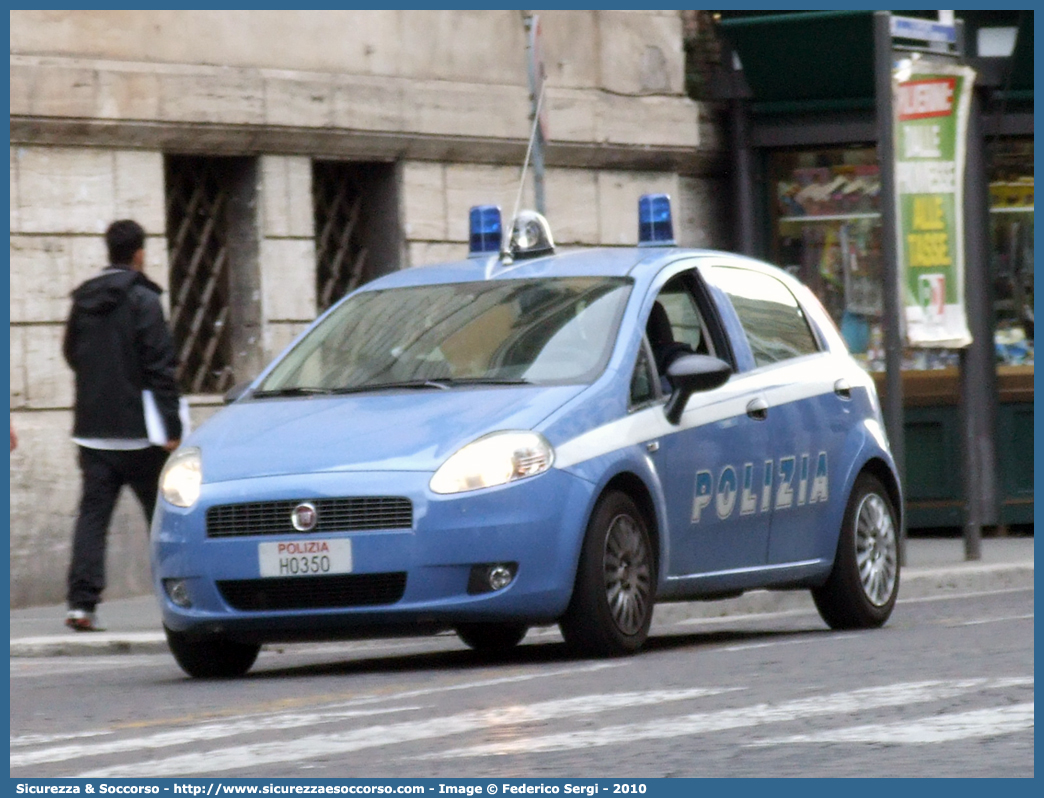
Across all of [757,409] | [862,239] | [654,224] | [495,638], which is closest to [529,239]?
[654,224]

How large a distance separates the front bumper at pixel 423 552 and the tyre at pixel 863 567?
A: 2248 millimetres

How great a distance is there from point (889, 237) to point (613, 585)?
22.2ft

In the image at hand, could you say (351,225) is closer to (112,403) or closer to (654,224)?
(112,403)

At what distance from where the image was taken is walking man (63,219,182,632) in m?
11.6

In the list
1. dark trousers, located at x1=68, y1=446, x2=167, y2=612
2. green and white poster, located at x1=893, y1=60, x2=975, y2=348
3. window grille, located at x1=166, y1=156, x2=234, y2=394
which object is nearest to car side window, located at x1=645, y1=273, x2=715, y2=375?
dark trousers, located at x1=68, y1=446, x2=167, y2=612

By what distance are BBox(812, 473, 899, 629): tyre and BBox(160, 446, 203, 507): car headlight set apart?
3.08m

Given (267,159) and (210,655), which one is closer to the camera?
(210,655)

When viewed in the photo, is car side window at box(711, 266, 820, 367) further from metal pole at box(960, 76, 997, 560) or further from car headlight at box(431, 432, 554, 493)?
metal pole at box(960, 76, 997, 560)

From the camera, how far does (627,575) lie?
30.0 feet

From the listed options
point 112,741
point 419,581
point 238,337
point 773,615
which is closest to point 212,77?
point 238,337

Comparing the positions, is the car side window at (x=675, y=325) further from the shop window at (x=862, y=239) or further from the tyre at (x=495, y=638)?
the shop window at (x=862, y=239)

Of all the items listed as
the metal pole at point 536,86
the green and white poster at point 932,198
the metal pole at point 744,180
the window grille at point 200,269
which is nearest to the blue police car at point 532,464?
the metal pole at point 536,86

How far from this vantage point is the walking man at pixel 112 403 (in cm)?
1165

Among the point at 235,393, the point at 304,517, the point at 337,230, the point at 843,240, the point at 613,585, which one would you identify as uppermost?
the point at 337,230
